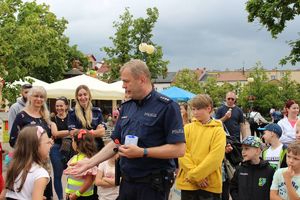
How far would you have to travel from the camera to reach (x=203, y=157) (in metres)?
5.57

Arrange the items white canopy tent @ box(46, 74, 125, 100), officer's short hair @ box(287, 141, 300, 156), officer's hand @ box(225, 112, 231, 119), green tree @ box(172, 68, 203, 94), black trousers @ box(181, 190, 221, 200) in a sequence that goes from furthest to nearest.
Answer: green tree @ box(172, 68, 203, 94) < white canopy tent @ box(46, 74, 125, 100) < officer's hand @ box(225, 112, 231, 119) < black trousers @ box(181, 190, 221, 200) < officer's short hair @ box(287, 141, 300, 156)

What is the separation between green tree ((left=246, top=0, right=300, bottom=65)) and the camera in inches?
844

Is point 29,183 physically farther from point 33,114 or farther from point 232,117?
point 232,117

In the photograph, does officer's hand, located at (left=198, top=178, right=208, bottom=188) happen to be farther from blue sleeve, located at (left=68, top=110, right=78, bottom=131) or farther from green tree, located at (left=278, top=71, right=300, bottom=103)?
green tree, located at (left=278, top=71, right=300, bottom=103)

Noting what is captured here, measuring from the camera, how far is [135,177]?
407cm

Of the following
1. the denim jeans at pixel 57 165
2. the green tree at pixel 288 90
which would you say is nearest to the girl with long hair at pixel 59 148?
the denim jeans at pixel 57 165

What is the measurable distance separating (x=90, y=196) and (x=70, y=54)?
4773 cm

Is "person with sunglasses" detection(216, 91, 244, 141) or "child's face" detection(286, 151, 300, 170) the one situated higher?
"person with sunglasses" detection(216, 91, 244, 141)

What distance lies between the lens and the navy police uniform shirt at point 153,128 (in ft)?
13.2

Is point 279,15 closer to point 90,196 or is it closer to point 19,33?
point 19,33

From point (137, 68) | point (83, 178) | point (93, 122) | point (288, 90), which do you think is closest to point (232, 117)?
point (93, 122)

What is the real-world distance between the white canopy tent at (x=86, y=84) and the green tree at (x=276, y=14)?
28.3ft

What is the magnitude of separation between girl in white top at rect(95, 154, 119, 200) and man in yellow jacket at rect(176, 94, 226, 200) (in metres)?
0.84

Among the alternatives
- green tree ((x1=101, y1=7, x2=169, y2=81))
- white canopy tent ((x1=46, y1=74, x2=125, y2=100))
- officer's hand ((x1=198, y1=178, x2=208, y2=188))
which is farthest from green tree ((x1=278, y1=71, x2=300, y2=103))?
officer's hand ((x1=198, y1=178, x2=208, y2=188))
